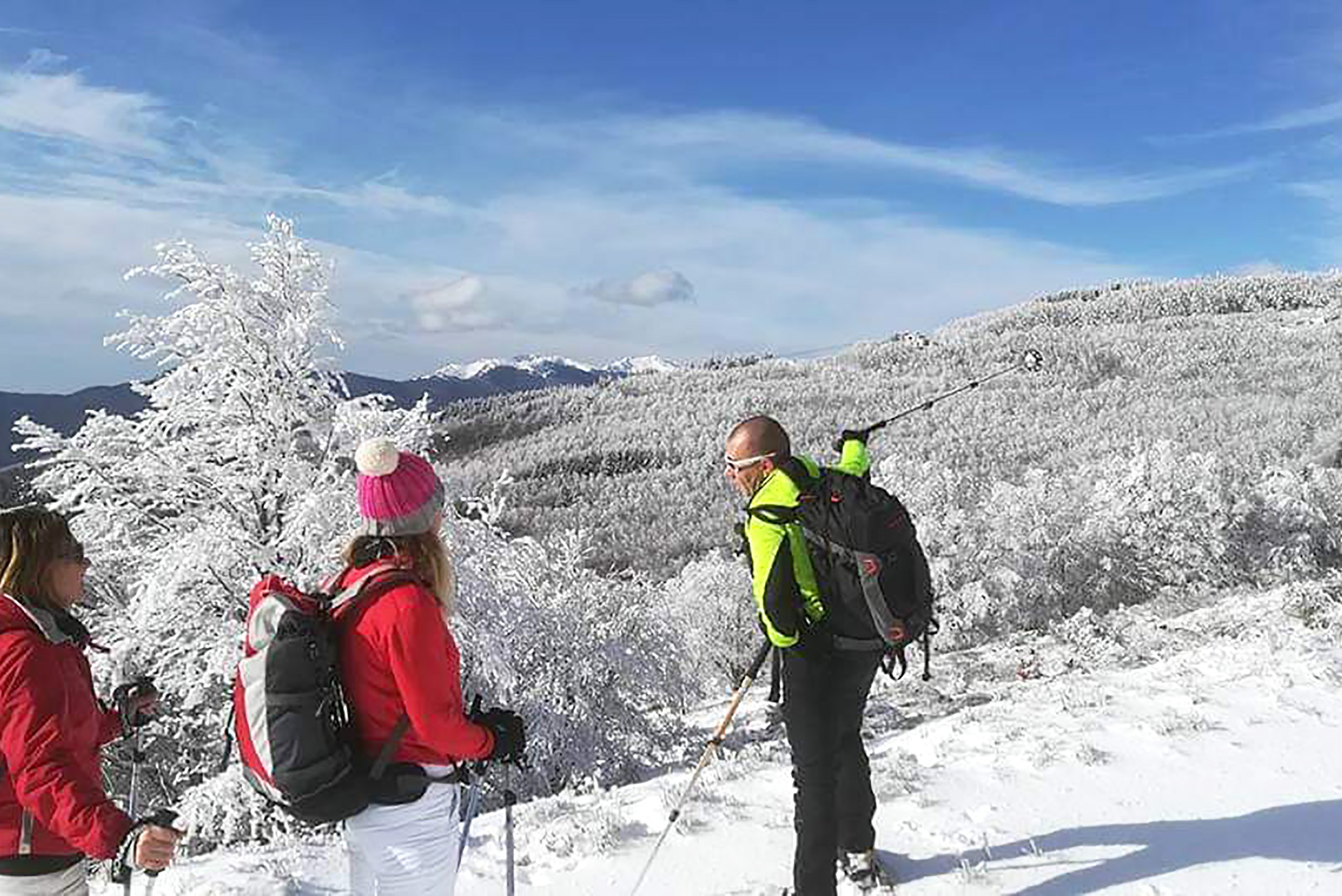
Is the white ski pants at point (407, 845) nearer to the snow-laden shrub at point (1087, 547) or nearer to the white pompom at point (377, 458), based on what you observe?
Result: the white pompom at point (377, 458)

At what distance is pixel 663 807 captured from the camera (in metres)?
5.91

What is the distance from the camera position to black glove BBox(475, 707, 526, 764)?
129 inches

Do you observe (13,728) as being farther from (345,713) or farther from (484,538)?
(484,538)

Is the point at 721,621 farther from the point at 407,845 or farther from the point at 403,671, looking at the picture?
the point at 403,671

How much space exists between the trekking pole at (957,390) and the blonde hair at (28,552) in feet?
11.1

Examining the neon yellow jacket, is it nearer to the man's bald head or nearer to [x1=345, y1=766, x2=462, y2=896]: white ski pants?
the man's bald head

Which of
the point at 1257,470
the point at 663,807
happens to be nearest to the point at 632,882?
the point at 663,807

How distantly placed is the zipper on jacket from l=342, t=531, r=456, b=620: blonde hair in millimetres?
1324

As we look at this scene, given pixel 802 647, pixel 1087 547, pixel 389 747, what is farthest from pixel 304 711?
pixel 1087 547

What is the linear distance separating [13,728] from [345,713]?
995 mm

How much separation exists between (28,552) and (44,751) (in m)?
0.66

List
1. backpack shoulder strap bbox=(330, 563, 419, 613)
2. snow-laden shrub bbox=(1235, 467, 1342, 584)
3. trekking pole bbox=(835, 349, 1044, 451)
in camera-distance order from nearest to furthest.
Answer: backpack shoulder strap bbox=(330, 563, 419, 613) < trekking pole bbox=(835, 349, 1044, 451) < snow-laden shrub bbox=(1235, 467, 1342, 584)

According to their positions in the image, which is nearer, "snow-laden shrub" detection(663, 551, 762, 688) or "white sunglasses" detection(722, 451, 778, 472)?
"white sunglasses" detection(722, 451, 778, 472)

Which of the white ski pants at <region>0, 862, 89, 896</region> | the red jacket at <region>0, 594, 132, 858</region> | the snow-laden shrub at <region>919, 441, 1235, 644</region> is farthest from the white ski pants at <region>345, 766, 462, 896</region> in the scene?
the snow-laden shrub at <region>919, 441, 1235, 644</region>
